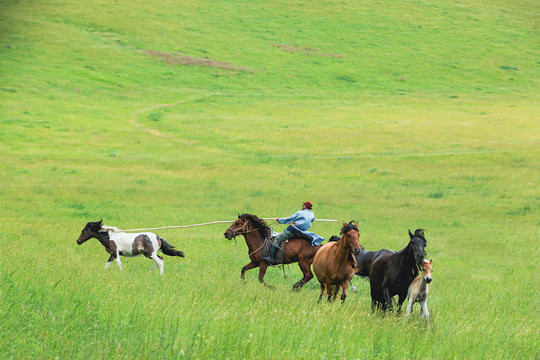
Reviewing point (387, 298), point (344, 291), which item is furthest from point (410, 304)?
point (344, 291)

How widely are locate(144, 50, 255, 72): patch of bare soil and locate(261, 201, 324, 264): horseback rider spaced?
75094 millimetres

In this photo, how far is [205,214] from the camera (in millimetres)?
28406

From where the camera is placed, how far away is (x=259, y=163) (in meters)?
44.1

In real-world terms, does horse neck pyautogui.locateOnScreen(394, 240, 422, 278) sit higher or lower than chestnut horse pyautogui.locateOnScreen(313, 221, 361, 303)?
higher

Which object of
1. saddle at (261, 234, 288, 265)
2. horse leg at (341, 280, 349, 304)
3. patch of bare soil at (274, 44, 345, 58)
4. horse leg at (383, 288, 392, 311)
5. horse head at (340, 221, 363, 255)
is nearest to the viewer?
horse leg at (383, 288, 392, 311)

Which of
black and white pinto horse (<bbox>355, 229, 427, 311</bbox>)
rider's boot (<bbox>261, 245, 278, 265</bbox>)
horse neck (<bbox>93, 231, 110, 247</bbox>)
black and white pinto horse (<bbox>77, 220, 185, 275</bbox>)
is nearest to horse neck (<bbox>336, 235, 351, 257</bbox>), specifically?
black and white pinto horse (<bbox>355, 229, 427, 311</bbox>)

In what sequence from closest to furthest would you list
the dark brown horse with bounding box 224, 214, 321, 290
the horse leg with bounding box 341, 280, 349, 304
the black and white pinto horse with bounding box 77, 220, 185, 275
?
the horse leg with bounding box 341, 280, 349, 304
the dark brown horse with bounding box 224, 214, 321, 290
the black and white pinto horse with bounding box 77, 220, 185, 275

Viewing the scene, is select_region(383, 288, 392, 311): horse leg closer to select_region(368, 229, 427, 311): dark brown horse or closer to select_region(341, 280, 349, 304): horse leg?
select_region(368, 229, 427, 311): dark brown horse

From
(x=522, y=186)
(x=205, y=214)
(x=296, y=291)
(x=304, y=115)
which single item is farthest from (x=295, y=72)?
(x=296, y=291)

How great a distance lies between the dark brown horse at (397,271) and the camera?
12.1 meters

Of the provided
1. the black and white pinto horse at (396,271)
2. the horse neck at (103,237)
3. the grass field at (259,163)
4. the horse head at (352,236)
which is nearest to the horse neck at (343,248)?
the horse head at (352,236)

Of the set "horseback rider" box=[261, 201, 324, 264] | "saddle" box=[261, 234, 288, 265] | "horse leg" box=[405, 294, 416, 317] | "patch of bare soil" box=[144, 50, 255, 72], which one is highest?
"horse leg" box=[405, 294, 416, 317]

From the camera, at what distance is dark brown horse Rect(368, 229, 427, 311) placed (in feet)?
39.7

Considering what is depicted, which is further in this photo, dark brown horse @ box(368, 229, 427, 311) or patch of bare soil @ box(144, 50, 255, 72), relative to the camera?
patch of bare soil @ box(144, 50, 255, 72)
